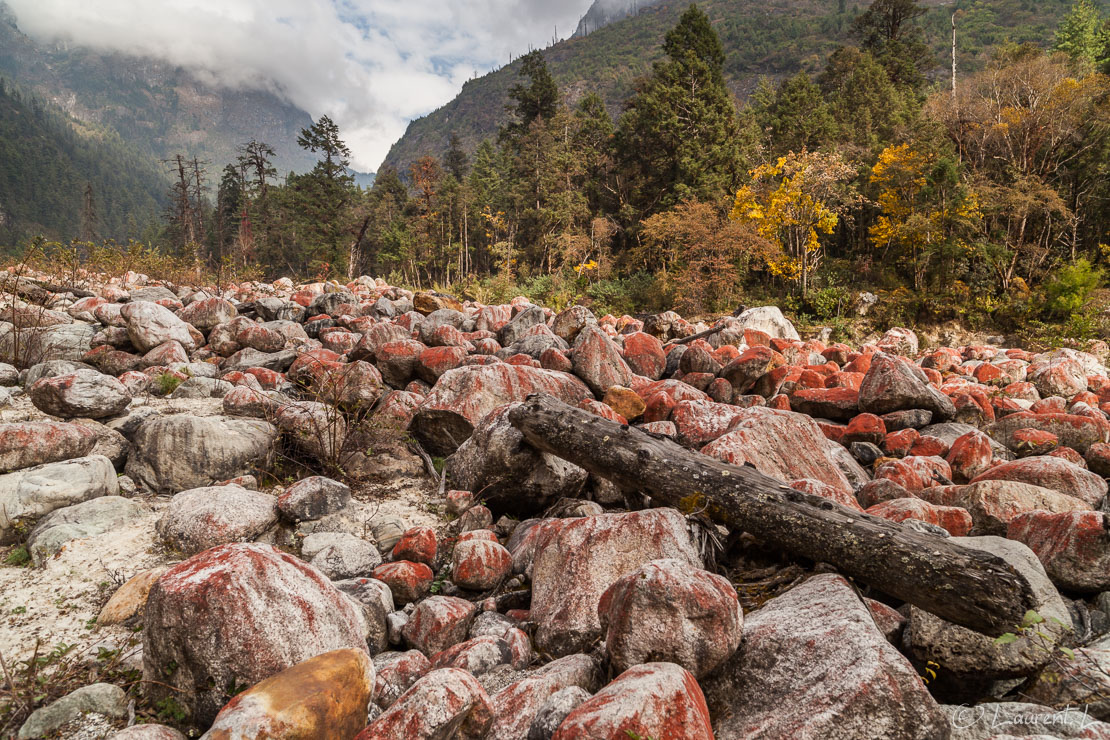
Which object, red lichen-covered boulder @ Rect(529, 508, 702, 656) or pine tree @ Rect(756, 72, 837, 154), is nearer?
red lichen-covered boulder @ Rect(529, 508, 702, 656)

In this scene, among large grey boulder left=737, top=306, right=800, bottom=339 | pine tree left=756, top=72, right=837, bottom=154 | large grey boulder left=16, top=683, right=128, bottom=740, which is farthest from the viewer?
pine tree left=756, top=72, right=837, bottom=154

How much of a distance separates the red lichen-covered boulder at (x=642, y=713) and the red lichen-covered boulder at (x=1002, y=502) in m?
4.19

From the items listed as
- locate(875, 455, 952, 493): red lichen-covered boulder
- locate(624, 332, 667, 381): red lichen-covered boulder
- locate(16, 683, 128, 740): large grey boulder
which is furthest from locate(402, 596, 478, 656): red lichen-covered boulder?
locate(624, 332, 667, 381): red lichen-covered boulder

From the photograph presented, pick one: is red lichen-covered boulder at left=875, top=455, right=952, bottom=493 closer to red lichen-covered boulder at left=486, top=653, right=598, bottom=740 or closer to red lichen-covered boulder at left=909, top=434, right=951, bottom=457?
red lichen-covered boulder at left=909, top=434, right=951, bottom=457

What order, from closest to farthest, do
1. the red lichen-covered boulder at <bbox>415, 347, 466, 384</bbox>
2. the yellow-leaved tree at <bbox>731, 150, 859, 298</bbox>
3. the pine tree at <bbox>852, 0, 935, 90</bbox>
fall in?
the red lichen-covered boulder at <bbox>415, 347, 466, 384</bbox> < the yellow-leaved tree at <bbox>731, 150, 859, 298</bbox> < the pine tree at <bbox>852, 0, 935, 90</bbox>

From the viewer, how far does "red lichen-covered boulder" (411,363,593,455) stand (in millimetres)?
6816

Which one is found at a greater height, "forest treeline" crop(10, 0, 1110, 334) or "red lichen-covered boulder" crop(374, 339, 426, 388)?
"forest treeline" crop(10, 0, 1110, 334)

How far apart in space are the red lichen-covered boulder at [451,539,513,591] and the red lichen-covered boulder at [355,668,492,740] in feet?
5.66

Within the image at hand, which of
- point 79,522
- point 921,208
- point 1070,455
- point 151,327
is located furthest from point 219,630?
point 921,208

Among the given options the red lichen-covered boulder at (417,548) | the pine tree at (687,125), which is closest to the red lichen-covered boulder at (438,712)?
the red lichen-covered boulder at (417,548)

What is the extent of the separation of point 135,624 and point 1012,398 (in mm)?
13045

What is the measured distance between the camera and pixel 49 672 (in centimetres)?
314

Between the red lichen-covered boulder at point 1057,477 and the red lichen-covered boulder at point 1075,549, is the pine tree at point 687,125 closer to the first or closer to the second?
the red lichen-covered boulder at point 1057,477

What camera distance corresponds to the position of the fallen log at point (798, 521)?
291cm
